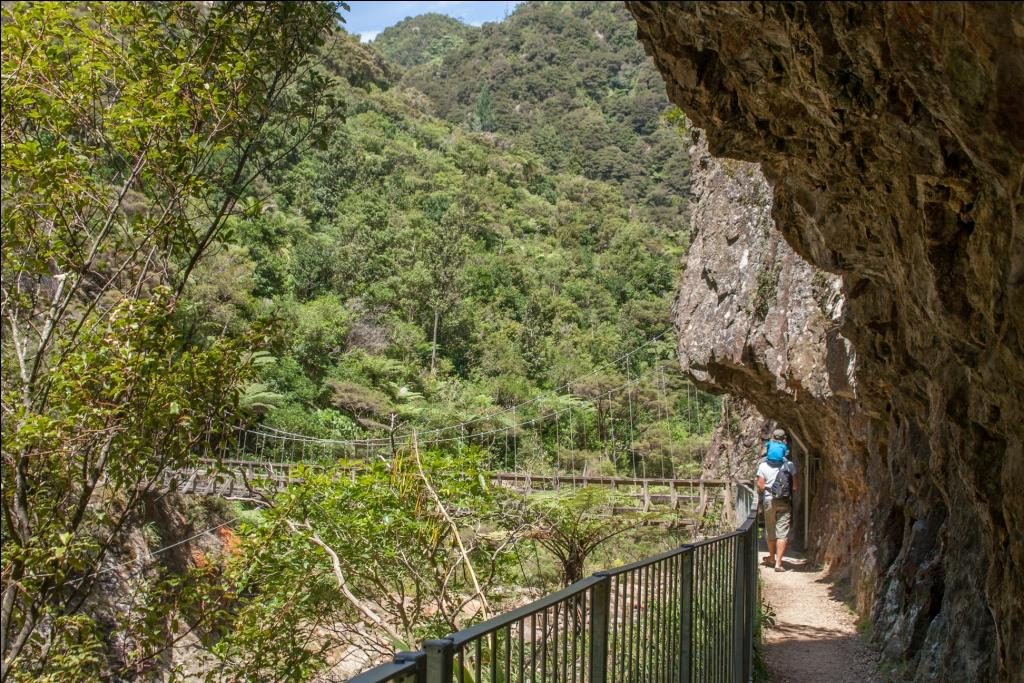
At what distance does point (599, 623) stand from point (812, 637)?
206 inches

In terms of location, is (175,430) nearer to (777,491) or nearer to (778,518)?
(777,491)

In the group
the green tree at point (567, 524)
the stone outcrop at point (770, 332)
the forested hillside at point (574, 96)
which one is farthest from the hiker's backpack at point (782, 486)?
the forested hillside at point (574, 96)

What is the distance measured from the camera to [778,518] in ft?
30.4

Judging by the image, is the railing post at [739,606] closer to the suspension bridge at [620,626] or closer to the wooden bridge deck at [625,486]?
the suspension bridge at [620,626]

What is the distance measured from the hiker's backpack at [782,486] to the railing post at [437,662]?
26.7ft

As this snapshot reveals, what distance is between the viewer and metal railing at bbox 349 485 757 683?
4.31ft

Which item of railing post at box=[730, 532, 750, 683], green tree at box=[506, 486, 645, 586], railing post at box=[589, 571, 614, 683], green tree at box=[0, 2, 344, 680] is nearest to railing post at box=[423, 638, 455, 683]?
railing post at box=[589, 571, 614, 683]

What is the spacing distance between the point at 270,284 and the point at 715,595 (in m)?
32.3

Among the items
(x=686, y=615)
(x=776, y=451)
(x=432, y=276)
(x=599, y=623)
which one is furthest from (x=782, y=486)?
(x=432, y=276)

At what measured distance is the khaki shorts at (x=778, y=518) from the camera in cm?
887

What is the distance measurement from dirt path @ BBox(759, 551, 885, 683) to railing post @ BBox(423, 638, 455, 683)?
4580 mm

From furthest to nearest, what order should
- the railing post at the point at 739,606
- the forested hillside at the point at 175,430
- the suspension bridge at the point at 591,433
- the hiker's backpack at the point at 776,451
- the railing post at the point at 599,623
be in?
1. the suspension bridge at the point at 591,433
2. the hiker's backpack at the point at 776,451
3. the forested hillside at the point at 175,430
4. the railing post at the point at 739,606
5. the railing post at the point at 599,623

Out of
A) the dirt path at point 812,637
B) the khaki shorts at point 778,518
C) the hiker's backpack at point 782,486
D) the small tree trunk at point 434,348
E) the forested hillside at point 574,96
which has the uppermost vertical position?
the forested hillside at point 574,96

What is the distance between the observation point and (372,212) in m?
40.4
